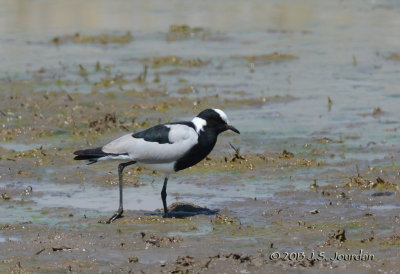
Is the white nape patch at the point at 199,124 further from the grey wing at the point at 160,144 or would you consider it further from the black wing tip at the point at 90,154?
the black wing tip at the point at 90,154

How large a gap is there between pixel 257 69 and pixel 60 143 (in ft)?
19.9

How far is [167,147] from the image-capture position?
34.9 ft

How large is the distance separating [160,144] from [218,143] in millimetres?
3527

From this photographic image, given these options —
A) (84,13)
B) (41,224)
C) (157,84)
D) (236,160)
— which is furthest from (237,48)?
(41,224)

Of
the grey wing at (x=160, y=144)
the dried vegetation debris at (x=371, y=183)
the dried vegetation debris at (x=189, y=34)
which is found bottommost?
the dried vegetation debris at (x=371, y=183)

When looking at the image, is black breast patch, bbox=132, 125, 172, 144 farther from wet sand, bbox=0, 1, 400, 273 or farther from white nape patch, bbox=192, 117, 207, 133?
wet sand, bbox=0, 1, 400, 273

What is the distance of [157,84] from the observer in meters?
18.2

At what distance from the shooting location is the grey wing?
34.8 feet

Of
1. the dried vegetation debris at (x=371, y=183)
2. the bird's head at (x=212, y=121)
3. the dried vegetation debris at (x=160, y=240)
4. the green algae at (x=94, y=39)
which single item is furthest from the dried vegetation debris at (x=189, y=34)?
the dried vegetation debris at (x=160, y=240)

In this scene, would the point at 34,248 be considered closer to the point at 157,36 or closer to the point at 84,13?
the point at 157,36

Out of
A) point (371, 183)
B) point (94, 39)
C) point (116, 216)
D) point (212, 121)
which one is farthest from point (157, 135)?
point (94, 39)

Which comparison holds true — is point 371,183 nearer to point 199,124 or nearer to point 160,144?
point 199,124

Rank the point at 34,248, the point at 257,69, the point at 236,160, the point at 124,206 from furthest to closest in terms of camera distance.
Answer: the point at 257,69, the point at 236,160, the point at 124,206, the point at 34,248

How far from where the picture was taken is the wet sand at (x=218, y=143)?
9.41 meters
